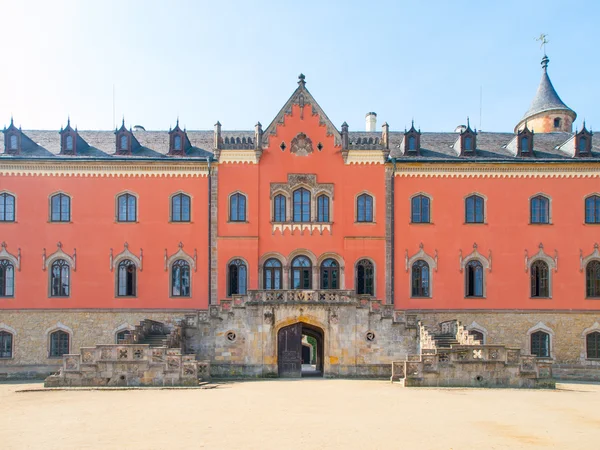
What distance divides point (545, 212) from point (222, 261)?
810 inches

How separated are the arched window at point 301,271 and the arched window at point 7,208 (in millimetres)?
17743

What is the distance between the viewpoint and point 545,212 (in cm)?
4012

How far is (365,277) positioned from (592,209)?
1504 centimetres

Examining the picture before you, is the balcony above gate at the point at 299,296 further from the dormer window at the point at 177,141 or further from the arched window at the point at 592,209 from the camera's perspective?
the arched window at the point at 592,209

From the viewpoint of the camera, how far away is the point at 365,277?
129 feet

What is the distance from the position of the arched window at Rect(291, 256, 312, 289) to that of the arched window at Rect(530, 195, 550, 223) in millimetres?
14517

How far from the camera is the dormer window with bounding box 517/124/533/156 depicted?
134 feet

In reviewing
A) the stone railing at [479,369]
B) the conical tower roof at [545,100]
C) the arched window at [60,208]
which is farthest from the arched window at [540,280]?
the arched window at [60,208]

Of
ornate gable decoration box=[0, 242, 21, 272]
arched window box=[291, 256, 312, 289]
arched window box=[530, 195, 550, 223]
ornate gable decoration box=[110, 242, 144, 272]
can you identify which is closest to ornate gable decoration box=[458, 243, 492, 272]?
arched window box=[530, 195, 550, 223]

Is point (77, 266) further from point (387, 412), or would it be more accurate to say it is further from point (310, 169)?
point (387, 412)

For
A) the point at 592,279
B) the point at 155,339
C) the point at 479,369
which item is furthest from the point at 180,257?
the point at 592,279

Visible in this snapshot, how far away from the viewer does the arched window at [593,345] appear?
38.5 metres

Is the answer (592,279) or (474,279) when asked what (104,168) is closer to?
(474,279)

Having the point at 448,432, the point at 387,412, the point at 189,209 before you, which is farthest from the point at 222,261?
the point at 448,432
